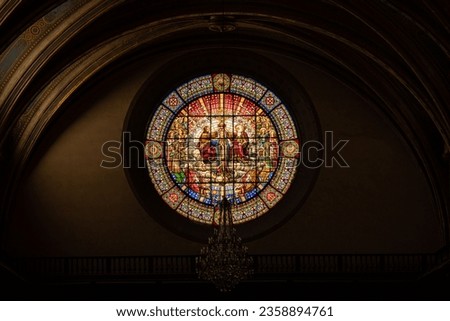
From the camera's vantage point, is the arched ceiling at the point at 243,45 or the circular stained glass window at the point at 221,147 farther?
the circular stained glass window at the point at 221,147

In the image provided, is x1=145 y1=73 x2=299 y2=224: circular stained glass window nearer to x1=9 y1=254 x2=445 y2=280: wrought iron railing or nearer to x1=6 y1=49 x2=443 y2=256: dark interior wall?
x1=6 y1=49 x2=443 y2=256: dark interior wall

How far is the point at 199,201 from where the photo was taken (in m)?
31.9

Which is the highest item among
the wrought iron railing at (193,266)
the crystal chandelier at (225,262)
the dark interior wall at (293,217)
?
the dark interior wall at (293,217)

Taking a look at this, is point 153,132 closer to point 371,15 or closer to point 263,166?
point 263,166

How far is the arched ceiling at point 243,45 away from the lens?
25438 millimetres

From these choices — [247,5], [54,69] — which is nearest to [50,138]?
[54,69]

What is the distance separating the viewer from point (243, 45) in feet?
102

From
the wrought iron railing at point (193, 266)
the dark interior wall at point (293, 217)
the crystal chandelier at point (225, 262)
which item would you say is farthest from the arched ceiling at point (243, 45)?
the crystal chandelier at point (225, 262)

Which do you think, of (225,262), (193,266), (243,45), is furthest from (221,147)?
(225,262)

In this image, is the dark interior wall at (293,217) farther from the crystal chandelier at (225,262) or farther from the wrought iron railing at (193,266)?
the crystal chandelier at (225,262)

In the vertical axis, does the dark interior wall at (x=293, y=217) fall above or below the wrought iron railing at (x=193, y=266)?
above

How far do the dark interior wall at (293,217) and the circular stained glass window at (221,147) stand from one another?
1078mm

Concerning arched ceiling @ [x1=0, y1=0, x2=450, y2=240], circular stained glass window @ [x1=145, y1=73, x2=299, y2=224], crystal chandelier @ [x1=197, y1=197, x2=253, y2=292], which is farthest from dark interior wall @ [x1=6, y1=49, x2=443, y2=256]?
crystal chandelier @ [x1=197, y1=197, x2=253, y2=292]

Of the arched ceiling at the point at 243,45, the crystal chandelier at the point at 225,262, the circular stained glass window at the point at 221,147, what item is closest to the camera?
the crystal chandelier at the point at 225,262
